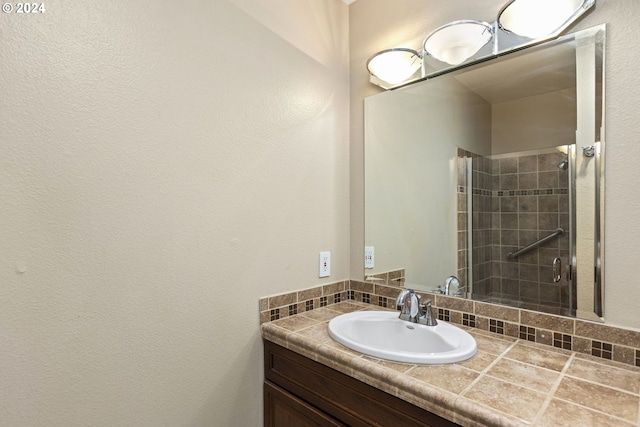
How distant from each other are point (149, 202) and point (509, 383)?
1.15 metres

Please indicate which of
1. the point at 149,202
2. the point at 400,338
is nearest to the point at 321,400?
the point at 400,338

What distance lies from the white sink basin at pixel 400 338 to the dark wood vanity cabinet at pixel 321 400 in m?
0.11

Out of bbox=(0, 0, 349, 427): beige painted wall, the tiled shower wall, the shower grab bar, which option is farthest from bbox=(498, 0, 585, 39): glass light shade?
bbox=(0, 0, 349, 427): beige painted wall

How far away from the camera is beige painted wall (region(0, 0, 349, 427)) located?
32.6 inches

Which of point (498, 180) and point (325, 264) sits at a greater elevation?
point (498, 180)

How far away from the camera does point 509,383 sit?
831mm

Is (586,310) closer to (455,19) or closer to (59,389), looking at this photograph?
(455,19)

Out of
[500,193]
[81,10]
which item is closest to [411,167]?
[500,193]

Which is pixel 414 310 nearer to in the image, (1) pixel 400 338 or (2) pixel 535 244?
(1) pixel 400 338

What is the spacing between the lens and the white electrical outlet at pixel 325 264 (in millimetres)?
1563

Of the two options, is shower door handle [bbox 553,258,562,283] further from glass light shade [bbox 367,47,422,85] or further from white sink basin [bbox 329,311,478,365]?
glass light shade [bbox 367,47,422,85]

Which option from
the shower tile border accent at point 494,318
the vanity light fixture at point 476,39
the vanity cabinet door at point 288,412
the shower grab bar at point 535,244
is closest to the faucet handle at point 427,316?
the shower tile border accent at point 494,318

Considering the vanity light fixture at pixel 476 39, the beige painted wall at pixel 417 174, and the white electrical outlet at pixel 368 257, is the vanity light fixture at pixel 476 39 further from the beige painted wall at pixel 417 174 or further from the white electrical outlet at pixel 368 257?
the white electrical outlet at pixel 368 257

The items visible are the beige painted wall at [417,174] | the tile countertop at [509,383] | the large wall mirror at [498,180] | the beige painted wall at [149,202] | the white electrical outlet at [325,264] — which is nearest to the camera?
the tile countertop at [509,383]
